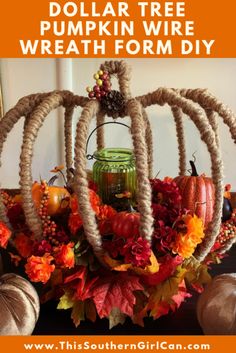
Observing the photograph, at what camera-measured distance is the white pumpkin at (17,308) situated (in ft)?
1.76

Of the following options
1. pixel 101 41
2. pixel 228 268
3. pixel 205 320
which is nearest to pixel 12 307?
pixel 205 320

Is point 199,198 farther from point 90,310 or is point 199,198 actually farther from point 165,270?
point 90,310

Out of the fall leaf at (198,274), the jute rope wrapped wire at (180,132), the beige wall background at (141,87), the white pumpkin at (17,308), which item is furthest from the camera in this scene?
the beige wall background at (141,87)

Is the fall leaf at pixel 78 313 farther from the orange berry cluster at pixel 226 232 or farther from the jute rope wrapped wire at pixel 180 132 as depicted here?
the jute rope wrapped wire at pixel 180 132

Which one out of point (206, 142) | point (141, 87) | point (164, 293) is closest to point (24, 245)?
point (164, 293)

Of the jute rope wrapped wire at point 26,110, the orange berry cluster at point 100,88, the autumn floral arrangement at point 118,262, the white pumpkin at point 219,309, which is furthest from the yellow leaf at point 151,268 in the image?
the orange berry cluster at point 100,88

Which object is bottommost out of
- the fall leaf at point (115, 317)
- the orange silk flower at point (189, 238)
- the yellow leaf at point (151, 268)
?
the fall leaf at point (115, 317)

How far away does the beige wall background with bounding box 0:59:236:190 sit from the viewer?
3.78 ft

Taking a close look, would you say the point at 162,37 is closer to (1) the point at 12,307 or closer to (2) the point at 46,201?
(2) the point at 46,201

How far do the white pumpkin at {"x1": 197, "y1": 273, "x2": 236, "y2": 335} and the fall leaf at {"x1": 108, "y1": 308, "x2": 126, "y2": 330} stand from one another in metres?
0.14

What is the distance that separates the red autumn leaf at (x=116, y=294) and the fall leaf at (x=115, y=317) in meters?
0.03

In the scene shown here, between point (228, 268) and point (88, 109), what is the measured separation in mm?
515

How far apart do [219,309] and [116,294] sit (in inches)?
6.9

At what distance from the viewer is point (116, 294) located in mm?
589
